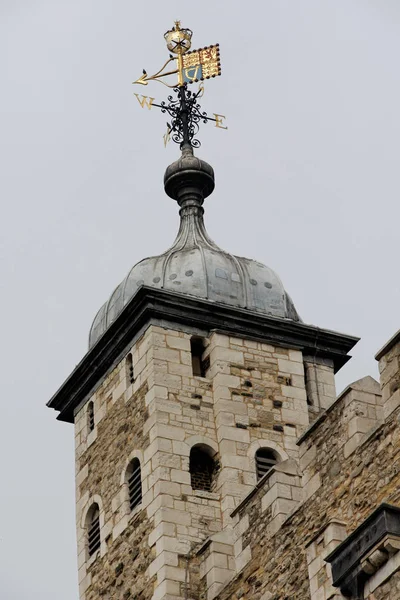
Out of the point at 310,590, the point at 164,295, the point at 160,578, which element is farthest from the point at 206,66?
the point at 310,590

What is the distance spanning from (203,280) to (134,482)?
3.57 meters

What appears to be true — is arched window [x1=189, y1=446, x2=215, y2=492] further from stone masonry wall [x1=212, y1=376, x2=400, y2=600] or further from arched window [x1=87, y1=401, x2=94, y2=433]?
stone masonry wall [x1=212, y1=376, x2=400, y2=600]

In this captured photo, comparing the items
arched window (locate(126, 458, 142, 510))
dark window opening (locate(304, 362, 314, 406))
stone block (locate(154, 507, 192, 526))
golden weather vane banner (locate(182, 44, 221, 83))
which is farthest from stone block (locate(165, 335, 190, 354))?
golden weather vane banner (locate(182, 44, 221, 83))

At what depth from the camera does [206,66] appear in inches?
1268

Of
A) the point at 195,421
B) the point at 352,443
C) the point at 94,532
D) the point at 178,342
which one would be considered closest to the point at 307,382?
the point at 178,342

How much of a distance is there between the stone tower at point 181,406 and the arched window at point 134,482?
2cm

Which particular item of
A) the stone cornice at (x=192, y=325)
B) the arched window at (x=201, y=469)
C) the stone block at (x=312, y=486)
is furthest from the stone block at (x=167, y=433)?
the stone block at (x=312, y=486)

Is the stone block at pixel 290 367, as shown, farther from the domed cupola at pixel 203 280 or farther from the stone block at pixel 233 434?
the stone block at pixel 233 434

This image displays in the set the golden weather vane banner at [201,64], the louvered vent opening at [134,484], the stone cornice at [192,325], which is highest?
the golden weather vane banner at [201,64]

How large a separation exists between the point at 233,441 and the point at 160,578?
8.68ft

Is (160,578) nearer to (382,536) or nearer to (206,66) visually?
(382,536)

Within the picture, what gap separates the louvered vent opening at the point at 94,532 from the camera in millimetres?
27469

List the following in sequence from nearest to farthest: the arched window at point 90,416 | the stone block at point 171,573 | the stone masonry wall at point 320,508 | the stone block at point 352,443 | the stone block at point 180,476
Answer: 1. the stone masonry wall at point 320,508
2. the stone block at point 352,443
3. the stone block at point 171,573
4. the stone block at point 180,476
5. the arched window at point 90,416

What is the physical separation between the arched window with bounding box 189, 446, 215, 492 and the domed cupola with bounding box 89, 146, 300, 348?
2624mm
